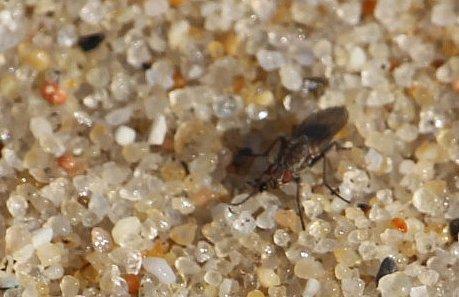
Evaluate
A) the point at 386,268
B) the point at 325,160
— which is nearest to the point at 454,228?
the point at 386,268

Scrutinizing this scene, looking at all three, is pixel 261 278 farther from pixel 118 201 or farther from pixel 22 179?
pixel 22 179

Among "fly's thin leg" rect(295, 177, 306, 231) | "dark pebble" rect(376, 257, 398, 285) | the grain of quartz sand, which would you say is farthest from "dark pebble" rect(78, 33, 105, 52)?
"dark pebble" rect(376, 257, 398, 285)

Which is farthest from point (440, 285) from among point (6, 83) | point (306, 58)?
point (6, 83)

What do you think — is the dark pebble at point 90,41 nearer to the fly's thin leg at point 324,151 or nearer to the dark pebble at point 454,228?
the fly's thin leg at point 324,151

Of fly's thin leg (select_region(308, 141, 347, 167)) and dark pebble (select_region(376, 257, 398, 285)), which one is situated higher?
fly's thin leg (select_region(308, 141, 347, 167))

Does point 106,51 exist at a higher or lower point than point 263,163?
higher

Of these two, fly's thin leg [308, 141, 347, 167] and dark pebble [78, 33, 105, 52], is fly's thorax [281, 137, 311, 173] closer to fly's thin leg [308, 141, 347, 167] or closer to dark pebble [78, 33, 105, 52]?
fly's thin leg [308, 141, 347, 167]
